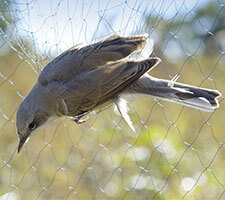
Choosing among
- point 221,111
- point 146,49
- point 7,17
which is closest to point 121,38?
point 146,49

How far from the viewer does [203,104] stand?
68.5 inches

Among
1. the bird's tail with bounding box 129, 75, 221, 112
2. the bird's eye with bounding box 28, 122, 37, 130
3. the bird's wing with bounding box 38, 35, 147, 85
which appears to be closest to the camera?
the bird's tail with bounding box 129, 75, 221, 112

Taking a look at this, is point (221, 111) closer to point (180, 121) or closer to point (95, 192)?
point (180, 121)

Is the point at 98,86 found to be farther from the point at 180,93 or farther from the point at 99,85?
the point at 180,93

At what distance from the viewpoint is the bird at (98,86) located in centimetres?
179

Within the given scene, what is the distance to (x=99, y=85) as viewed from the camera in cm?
186

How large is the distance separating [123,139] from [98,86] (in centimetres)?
93

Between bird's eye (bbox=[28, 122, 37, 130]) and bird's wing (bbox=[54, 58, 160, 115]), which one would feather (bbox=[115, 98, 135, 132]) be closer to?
bird's wing (bbox=[54, 58, 160, 115])

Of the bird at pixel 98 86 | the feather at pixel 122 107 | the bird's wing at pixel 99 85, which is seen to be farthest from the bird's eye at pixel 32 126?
the feather at pixel 122 107

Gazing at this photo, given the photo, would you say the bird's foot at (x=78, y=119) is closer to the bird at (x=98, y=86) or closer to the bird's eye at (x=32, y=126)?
the bird at (x=98, y=86)

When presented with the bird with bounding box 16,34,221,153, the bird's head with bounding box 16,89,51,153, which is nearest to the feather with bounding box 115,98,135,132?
the bird with bounding box 16,34,221,153

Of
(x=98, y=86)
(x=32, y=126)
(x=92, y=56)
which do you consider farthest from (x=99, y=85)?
(x=32, y=126)

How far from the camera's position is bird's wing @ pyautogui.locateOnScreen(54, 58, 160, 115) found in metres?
1.79

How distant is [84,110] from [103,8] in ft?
1.53
